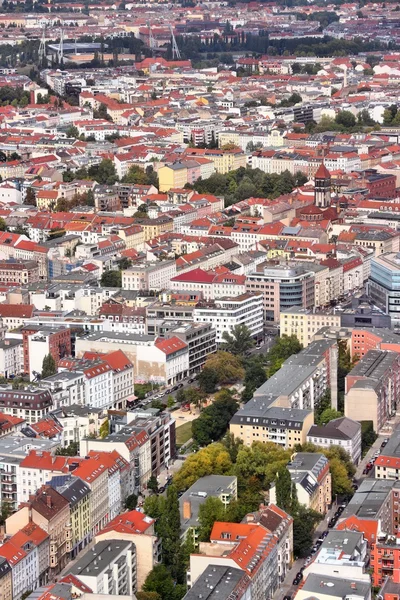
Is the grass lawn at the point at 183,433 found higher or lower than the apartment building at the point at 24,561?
lower

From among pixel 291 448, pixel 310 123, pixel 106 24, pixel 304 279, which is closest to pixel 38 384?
pixel 291 448

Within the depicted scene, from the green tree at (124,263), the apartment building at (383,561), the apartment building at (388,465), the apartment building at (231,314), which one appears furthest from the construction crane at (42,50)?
the apartment building at (383,561)

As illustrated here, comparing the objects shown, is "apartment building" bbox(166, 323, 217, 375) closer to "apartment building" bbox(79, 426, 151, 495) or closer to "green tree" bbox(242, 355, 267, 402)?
"green tree" bbox(242, 355, 267, 402)

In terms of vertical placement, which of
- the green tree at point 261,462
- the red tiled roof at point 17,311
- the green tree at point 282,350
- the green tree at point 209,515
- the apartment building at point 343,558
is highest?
the apartment building at point 343,558

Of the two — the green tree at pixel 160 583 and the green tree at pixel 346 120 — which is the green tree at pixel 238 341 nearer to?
the green tree at pixel 160 583

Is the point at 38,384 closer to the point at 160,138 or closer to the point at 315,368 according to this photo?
the point at 315,368
